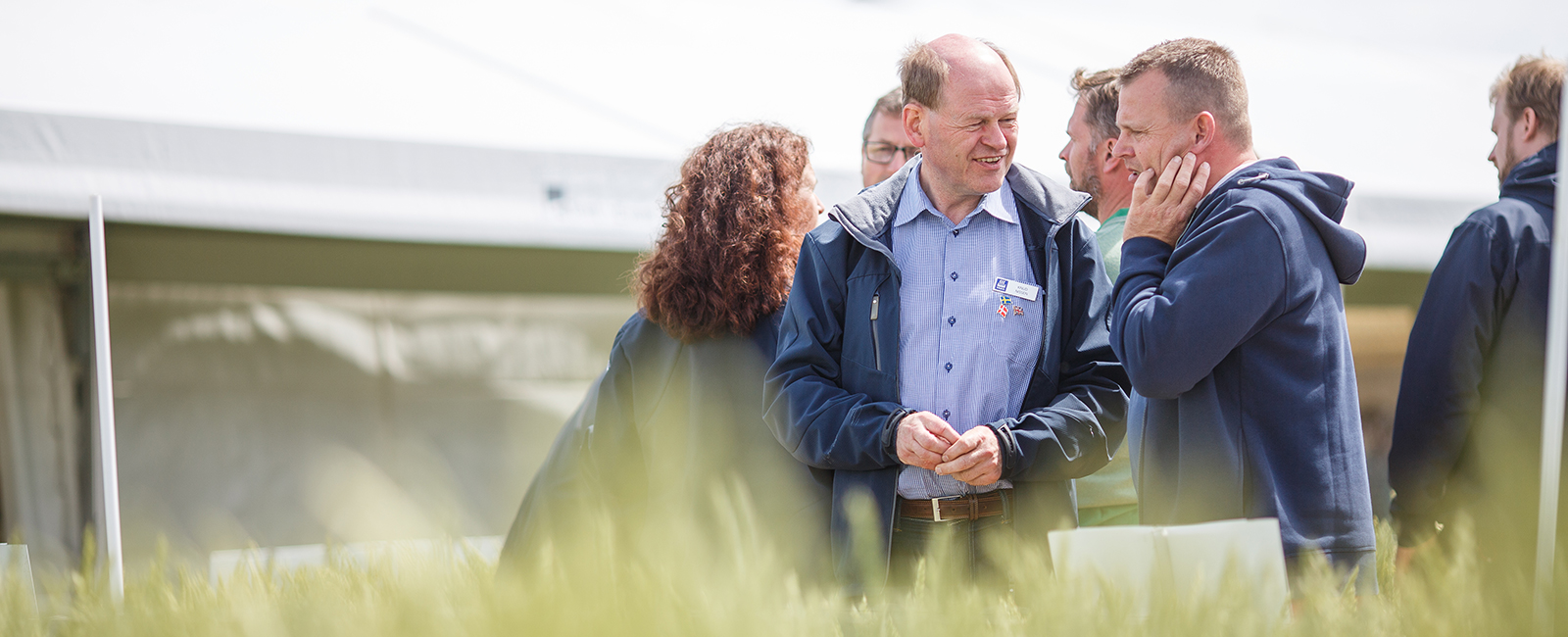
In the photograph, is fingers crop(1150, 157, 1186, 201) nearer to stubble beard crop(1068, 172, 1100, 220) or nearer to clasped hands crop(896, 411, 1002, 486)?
clasped hands crop(896, 411, 1002, 486)

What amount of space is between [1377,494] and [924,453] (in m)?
4.58

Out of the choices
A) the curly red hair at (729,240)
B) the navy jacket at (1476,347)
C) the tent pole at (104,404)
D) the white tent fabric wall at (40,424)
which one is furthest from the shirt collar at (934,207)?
the white tent fabric wall at (40,424)

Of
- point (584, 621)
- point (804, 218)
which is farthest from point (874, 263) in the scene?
point (584, 621)

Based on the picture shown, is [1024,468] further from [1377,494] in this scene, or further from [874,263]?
[1377,494]

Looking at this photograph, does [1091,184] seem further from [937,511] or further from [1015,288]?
[937,511]

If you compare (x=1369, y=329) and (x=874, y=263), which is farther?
(x=1369, y=329)

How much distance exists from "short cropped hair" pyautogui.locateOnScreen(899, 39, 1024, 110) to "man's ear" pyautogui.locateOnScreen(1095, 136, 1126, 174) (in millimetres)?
479

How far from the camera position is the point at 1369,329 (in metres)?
5.93

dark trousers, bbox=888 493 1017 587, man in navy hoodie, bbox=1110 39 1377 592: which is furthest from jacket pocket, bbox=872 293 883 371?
man in navy hoodie, bbox=1110 39 1377 592

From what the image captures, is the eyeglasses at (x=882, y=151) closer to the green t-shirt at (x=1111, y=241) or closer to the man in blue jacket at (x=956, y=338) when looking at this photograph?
the green t-shirt at (x=1111, y=241)

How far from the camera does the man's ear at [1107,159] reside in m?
2.43

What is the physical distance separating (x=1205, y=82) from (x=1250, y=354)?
1.49ft

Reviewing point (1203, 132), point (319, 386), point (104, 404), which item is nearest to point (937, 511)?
point (1203, 132)

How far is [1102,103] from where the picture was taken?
7.98ft
